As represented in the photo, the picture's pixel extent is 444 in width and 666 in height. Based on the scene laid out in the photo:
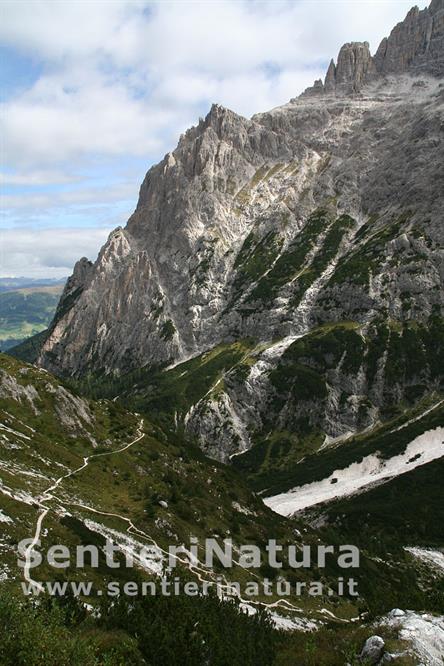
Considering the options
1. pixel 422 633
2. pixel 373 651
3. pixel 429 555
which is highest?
pixel 422 633

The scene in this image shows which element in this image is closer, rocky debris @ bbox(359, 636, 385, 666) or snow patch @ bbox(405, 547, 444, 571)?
rocky debris @ bbox(359, 636, 385, 666)

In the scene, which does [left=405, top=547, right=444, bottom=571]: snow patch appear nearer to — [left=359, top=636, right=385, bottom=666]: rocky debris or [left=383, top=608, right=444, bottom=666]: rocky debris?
[left=383, top=608, right=444, bottom=666]: rocky debris

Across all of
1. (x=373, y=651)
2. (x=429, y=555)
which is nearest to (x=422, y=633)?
(x=373, y=651)

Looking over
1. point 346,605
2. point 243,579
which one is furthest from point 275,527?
point 243,579

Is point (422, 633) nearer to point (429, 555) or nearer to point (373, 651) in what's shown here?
point (373, 651)

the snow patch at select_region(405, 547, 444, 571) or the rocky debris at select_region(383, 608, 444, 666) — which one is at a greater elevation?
the rocky debris at select_region(383, 608, 444, 666)

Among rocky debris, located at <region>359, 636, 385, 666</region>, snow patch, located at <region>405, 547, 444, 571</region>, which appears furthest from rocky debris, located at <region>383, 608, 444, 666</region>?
snow patch, located at <region>405, 547, 444, 571</region>

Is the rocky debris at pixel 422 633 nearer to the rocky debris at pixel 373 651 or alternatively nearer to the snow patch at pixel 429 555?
the rocky debris at pixel 373 651

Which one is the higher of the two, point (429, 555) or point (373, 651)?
point (373, 651)

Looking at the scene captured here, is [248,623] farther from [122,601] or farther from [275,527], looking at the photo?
[275,527]

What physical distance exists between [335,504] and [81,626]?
156m

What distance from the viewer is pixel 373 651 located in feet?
123

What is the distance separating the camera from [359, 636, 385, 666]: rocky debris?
37062 mm

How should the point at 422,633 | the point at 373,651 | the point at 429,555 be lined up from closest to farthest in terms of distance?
the point at 373,651, the point at 422,633, the point at 429,555
